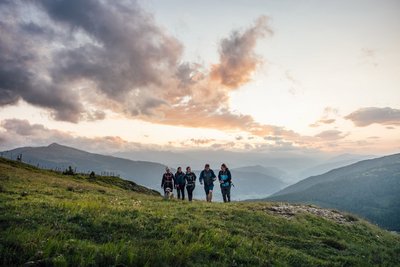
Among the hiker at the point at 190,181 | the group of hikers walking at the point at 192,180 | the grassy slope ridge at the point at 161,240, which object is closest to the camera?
the grassy slope ridge at the point at 161,240

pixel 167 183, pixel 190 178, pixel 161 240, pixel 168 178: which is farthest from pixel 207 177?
pixel 161 240

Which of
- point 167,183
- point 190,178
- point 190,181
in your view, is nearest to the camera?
point 167,183

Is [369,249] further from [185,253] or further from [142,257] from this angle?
[142,257]

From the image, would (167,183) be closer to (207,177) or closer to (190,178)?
(190,178)

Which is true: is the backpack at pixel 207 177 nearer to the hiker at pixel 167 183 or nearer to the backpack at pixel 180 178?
the backpack at pixel 180 178

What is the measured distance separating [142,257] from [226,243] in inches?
192

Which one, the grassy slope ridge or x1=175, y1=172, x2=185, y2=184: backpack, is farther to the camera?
x1=175, y1=172, x2=185, y2=184: backpack

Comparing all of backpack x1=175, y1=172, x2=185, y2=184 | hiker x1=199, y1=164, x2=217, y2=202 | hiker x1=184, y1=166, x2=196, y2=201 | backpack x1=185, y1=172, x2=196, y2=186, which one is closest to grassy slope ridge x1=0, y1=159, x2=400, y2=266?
hiker x1=184, y1=166, x2=196, y2=201

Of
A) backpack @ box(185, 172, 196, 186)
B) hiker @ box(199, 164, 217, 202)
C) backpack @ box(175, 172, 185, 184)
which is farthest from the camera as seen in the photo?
backpack @ box(175, 172, 185, 184)

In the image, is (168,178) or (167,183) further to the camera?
(168,178)

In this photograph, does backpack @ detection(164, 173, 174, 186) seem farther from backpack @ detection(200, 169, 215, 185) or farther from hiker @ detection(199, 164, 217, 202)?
backpack @ detection(200, 169, 215, 185)

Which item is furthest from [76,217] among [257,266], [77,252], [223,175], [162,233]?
[223,175]

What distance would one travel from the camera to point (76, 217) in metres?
14.8

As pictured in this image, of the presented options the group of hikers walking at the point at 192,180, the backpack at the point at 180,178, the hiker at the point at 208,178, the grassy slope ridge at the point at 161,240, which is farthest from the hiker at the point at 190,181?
the grassy slope ridge at the point at 161,240
